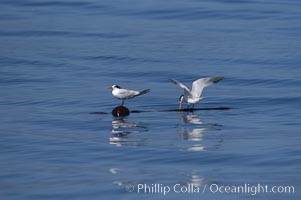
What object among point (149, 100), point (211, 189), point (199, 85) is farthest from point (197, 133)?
point (149, 100)

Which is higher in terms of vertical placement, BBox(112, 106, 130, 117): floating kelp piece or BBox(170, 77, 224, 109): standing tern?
BBox(170, 77, 224, 109): standing tern

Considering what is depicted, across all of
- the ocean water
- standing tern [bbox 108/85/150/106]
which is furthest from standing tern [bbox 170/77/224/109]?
standing tern [bbox 108/85/150/106]

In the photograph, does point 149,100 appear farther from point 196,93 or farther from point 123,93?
point 123,93

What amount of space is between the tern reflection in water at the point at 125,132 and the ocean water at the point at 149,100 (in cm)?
2

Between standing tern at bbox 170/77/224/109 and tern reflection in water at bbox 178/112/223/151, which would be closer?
tern reflection in water at bbox 178/112/223/151

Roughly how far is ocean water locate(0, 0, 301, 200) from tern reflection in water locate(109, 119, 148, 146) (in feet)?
0.06

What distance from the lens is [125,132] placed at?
1565cm

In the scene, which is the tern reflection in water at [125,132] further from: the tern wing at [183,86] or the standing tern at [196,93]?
the standing tern at [196,93]

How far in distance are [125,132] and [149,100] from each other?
3.66 m

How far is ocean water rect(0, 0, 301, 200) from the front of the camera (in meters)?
12.4

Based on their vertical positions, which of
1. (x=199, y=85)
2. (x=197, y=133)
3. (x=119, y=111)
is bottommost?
(x=197, y=133)

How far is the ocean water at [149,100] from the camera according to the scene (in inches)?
488

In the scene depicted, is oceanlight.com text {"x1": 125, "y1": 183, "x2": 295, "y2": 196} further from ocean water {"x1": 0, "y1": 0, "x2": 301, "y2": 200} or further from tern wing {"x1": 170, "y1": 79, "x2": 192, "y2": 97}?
tern wing {"x1": 170, "y1": 79, "x2": 192, "y2": 97}

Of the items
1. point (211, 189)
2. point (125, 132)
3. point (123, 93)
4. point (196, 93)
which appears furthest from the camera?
point (196, 93)
